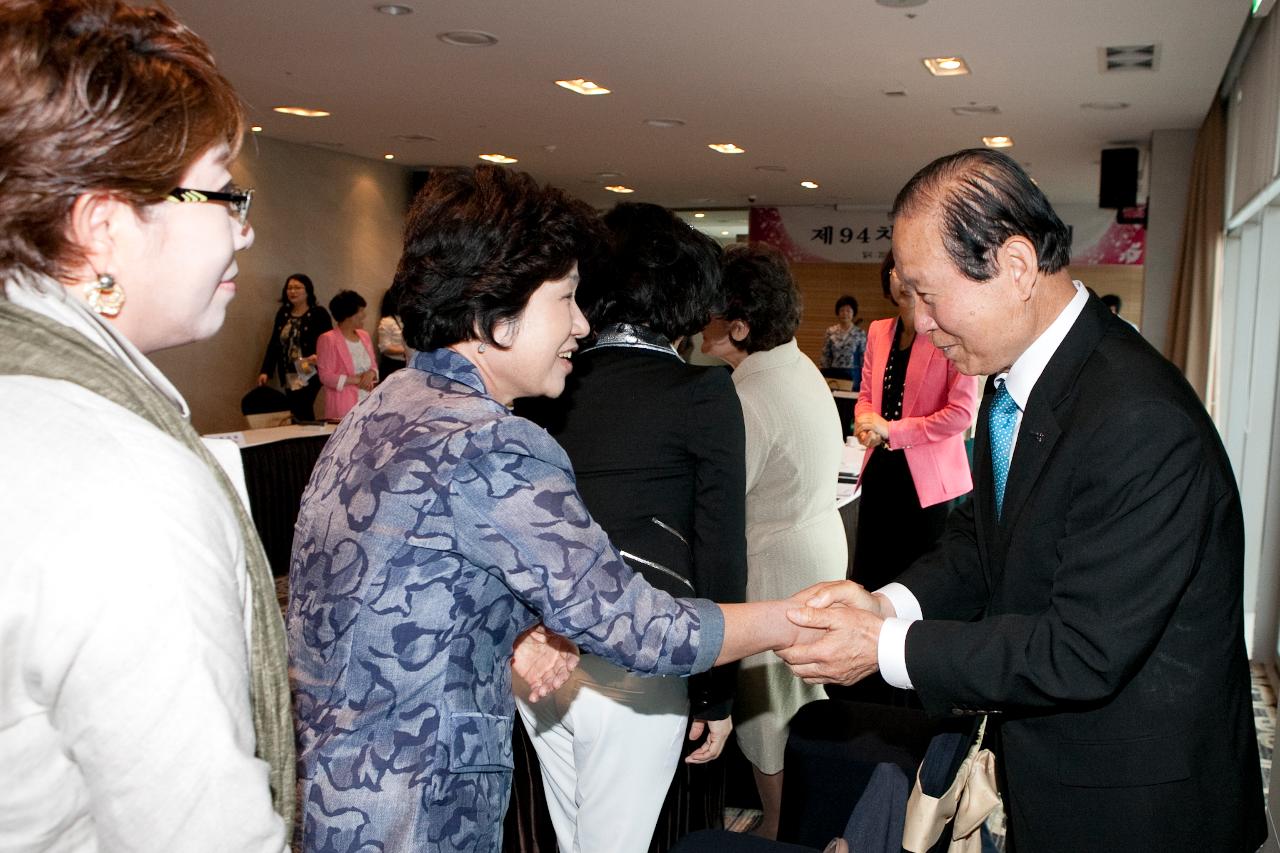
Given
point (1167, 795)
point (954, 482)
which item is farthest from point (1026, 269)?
point (954, 482)

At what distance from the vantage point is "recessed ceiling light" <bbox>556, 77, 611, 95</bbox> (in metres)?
8.18

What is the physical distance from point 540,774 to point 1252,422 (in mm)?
5799

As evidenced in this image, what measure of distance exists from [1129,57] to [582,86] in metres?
4.17

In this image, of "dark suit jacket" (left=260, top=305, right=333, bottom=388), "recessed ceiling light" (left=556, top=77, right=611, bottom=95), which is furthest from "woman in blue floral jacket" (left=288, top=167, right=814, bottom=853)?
"dark suit jacket" (left=260, top=305, right=333, bottom=388)

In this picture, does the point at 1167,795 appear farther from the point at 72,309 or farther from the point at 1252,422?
the point at 1252,422

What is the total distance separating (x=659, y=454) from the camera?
2.12 meters

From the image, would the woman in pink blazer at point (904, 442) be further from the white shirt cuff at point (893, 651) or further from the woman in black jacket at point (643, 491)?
the white shirt cuff at point (893, 651)

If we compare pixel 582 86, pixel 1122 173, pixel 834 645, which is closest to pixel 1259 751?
pixel 834 645

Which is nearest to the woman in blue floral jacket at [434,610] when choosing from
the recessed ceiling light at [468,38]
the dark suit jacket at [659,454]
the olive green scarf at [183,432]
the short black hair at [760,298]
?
the olive green scarf at [183,432]

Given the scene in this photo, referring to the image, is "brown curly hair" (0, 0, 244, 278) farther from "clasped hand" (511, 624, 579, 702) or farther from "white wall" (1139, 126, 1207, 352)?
"white wall" (1139, 126, 1207, 352)

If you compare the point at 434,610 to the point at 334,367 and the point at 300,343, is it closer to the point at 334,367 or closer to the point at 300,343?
the point at 334,367

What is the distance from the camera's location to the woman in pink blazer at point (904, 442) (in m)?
4.11

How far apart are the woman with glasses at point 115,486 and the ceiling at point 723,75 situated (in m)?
5.44

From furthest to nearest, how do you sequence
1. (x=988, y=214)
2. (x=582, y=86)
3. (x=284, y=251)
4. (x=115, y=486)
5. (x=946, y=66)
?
(x=284, y=251) < (x=582, y=86) < (x=946, y=66) < (x=988, y=214) < (x=115, y=486)
